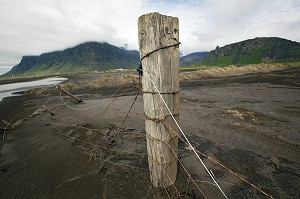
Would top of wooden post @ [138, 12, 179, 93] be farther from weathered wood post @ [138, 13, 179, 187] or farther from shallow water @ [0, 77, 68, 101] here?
shallow water @ [0, 77, 68, 101]

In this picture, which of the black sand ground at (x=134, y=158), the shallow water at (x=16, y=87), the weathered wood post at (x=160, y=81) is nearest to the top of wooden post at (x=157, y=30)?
→ the weathered wood post at (x=160, y=81)

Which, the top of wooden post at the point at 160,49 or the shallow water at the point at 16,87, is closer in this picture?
the top of wooden post at the point at 160,49

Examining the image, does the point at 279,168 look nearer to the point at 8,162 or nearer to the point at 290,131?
the point at 290,131

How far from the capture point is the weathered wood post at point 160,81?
282 cm

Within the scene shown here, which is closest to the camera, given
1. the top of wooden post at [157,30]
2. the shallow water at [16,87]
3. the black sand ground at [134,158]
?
the top of wooden post at [157,30]

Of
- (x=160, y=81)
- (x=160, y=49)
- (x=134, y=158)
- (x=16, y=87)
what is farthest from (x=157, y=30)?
(x=16, y=87)

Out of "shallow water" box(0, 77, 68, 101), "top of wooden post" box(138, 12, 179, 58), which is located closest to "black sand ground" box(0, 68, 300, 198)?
"top of wooden post" box(138, 12, 179, 58)

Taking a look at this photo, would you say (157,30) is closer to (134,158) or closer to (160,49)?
(160,49)

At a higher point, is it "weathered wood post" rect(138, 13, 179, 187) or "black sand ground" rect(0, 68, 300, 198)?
"weathered wood post" rect(138, 13, 179, 187)

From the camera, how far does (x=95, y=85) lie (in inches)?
1103

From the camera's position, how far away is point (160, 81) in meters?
2.99

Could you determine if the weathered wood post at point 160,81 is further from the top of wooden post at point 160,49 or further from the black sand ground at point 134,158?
the black sand ground at point 134,158

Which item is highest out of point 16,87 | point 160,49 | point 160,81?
point 160,49

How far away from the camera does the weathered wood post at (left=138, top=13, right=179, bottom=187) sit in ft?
9.24
